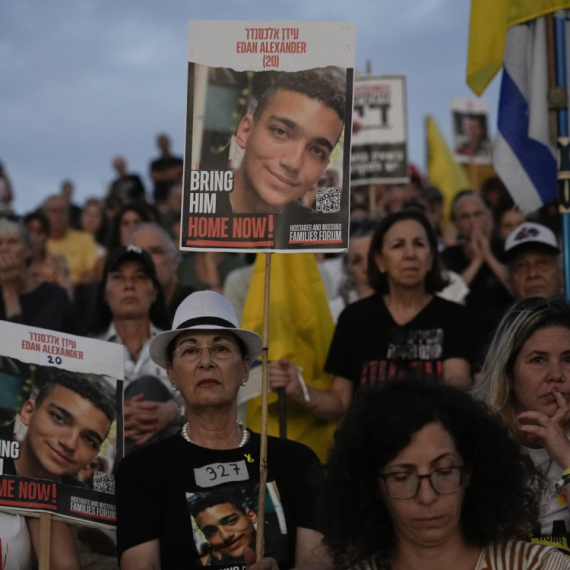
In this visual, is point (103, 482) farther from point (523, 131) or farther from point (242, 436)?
point (523, 131)

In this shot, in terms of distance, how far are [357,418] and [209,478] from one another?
3.71 feet

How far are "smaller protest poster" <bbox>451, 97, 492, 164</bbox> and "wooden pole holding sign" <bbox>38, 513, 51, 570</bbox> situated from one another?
34.7 feet

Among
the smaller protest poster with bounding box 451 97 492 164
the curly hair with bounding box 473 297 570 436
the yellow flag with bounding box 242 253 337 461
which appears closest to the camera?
the curly hair with bounding box 473 297 570 436

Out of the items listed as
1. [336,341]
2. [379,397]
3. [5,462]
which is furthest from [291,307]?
[379,397]

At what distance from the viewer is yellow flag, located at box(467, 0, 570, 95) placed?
21.4 ft

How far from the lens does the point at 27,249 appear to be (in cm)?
771

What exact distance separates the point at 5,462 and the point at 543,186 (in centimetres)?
380

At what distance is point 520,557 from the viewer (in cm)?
338

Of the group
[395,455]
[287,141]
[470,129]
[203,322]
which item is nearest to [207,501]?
[203,322]

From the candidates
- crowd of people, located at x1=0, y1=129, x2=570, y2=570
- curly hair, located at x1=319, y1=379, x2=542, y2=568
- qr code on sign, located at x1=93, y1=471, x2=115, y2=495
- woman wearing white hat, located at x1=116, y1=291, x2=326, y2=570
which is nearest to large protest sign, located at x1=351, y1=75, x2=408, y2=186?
crowd of people, located at x1=0, y1=129, x2=570, y2=570

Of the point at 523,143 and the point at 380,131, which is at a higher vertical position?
the point at 380,131

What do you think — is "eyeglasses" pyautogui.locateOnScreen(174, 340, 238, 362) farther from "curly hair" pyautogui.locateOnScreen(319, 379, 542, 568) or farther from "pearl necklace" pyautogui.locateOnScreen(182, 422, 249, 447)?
"curly hair" pyautogui.locateOnScreen(319, 379, 542, 568)

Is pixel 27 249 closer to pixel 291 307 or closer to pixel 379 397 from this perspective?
pixel 291 307

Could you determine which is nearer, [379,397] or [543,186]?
[379,397]
